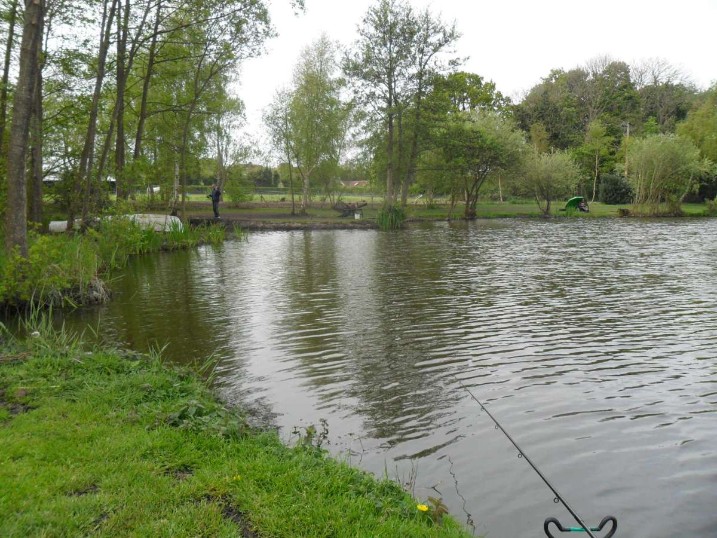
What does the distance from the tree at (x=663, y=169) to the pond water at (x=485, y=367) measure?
28.1 metres

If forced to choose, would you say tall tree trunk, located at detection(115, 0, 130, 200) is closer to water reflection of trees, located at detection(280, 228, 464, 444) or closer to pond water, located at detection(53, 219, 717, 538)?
pond water, located at detection(53, 219, 717, 538)

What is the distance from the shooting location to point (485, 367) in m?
7.30

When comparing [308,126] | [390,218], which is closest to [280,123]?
[308,126]

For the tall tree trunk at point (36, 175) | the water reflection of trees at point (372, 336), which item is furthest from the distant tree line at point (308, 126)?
the water reflection of trees at point (372, 336)

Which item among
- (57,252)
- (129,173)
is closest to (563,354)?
(57,252)

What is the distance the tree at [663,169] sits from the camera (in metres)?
40.0

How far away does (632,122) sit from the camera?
62.1 m

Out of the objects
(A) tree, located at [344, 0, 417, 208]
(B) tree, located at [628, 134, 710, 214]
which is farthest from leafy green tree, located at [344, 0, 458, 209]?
(B) tree, located at [628, 134, 710, 214]

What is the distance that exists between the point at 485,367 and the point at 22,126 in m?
8.63

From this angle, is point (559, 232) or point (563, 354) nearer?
point (563, 354)

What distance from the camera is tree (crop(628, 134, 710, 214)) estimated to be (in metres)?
40.0

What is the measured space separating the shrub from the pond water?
39411mm

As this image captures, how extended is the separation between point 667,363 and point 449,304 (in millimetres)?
4755

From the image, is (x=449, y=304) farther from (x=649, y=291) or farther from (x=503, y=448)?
(x=503, y=448)
